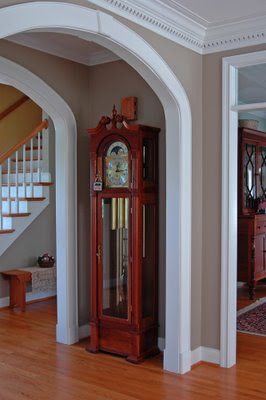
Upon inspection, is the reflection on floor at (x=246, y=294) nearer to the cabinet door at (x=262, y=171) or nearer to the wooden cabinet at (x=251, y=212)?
the wooden cabinet at (x=251, y=212)

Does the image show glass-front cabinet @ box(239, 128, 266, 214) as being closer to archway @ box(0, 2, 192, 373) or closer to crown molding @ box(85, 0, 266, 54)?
crown molding @ box(85, 0, 266, 54)

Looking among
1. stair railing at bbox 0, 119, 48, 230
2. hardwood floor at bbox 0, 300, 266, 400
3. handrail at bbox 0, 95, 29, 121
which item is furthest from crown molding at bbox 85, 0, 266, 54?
handrail at bbox 0, 95, 29, 121

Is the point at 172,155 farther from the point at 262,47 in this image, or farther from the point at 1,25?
the point at 1,25

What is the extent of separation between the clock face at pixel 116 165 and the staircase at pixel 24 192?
249 cm

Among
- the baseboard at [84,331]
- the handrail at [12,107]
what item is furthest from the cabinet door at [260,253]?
the handrail at [12,107]

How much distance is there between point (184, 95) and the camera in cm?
396

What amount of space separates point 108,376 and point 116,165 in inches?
69.2

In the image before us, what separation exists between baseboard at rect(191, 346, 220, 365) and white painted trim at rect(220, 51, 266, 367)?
7cm

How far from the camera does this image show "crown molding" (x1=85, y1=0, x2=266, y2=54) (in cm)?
340

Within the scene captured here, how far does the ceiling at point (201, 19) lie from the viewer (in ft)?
11.2

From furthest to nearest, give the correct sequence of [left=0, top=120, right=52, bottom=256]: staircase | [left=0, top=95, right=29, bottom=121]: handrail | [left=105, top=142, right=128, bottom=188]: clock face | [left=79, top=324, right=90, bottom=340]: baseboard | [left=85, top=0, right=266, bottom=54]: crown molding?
[left=0, top=95, right=29, bottom=121]: handrail → [left=0, top=120, right=52, bottom=256]: staircase → [left=79, top=324, right=90, bottom=340]: baseboard → [left=105, top=142, right=128, bottom=188]: clock face → [left=85, top=0, right=266, bottom=54]: crown molding

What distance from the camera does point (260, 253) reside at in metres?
6.69

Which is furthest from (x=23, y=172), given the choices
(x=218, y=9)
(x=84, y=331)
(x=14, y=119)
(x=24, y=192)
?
(x=218, y=9)

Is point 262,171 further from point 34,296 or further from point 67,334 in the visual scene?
point 67,334
